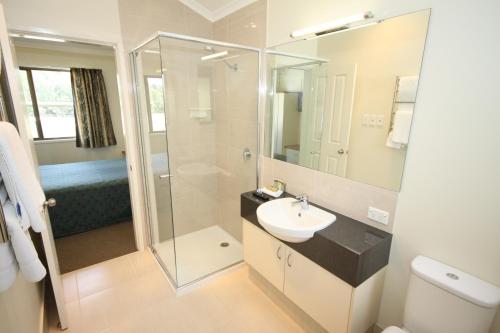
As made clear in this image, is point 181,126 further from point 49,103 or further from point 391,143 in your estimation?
point 49,103

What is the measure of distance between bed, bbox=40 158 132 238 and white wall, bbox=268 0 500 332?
10.3ft

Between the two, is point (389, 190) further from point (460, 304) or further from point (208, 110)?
point (208, 110)

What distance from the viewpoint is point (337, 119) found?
1.81m

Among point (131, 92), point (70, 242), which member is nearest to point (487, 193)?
point (131, 92)

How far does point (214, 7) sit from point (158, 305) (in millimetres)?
2867

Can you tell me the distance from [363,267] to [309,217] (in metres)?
0.48

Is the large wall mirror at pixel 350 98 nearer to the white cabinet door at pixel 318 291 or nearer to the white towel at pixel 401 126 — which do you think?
the white towel at pixel 401 126

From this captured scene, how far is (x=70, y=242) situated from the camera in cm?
291

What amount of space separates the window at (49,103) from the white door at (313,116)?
505 cm

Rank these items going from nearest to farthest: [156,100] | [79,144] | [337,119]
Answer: [337,119] → [156,100] → [79,144]

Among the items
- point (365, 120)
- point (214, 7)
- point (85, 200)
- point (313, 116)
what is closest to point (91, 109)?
point (85, 200)

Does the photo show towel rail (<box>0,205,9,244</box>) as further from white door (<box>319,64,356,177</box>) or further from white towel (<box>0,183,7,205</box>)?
white door (<box>319,64,356,177</box>)

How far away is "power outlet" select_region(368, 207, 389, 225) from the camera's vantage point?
60.8 inches

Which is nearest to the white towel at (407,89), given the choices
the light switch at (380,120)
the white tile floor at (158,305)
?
the light switch at (380,120)
